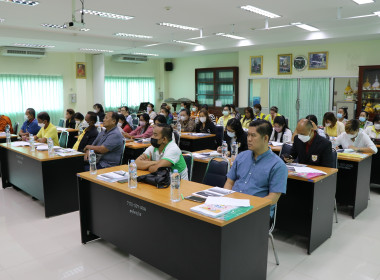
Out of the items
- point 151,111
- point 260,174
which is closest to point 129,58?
point 151,111

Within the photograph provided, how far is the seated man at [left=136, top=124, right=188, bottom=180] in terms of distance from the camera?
3.37 m

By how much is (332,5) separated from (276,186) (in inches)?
189

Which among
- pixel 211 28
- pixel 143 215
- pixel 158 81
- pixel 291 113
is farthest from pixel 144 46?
pixel 143 215

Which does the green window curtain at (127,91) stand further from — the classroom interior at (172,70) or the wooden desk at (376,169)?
the wooden desk at (376,169)

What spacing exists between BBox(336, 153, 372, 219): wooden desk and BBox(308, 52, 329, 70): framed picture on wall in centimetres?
588

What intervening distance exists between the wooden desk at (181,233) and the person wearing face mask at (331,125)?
4.38 m

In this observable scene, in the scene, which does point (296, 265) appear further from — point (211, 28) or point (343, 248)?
point (211, 28)

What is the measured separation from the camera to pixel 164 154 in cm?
342

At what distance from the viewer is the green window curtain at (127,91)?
13102 millimetres

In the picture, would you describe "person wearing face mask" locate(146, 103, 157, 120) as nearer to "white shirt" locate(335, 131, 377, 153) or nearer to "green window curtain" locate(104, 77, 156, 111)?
"green window curtain" locate(104, 77, 156, 111)

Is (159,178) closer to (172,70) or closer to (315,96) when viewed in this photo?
(315,96)

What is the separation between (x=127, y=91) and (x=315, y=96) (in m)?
7.36

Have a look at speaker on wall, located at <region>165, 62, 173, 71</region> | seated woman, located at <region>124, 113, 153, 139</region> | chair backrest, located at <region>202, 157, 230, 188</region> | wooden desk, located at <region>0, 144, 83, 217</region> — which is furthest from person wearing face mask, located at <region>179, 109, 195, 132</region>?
speaker on wall, located at <region>165, 62, 173, 71</region>

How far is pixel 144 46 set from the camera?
10578mm
